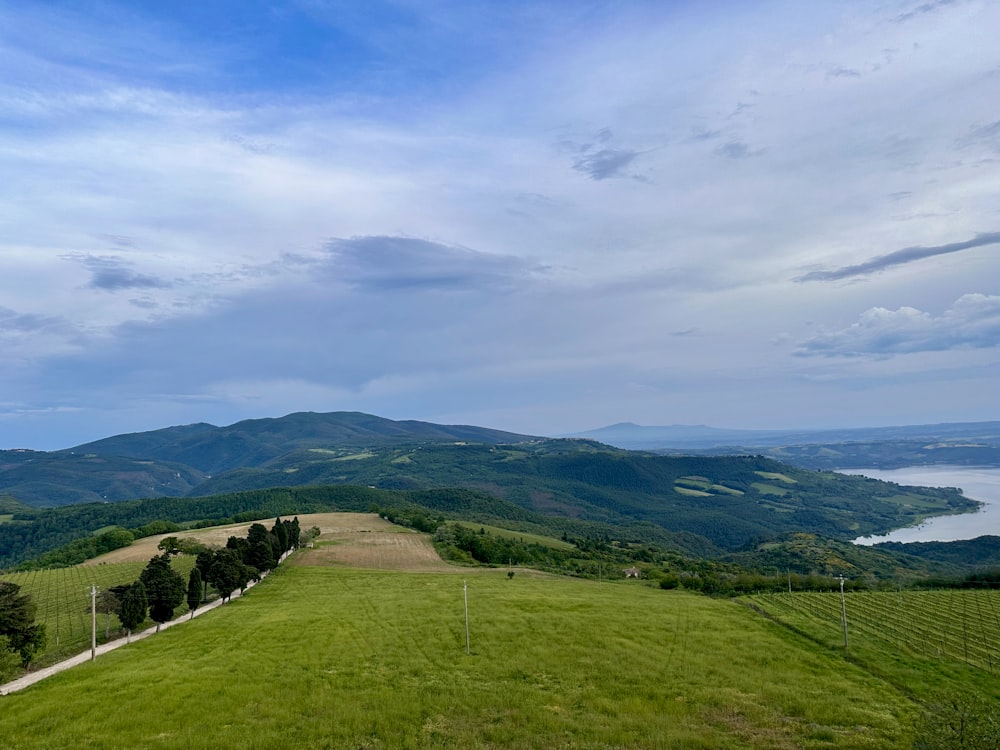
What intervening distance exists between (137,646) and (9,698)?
13929 mm

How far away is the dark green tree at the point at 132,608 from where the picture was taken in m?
52.2

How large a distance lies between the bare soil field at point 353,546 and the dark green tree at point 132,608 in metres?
45.8

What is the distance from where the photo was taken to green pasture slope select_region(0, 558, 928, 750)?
2870cm

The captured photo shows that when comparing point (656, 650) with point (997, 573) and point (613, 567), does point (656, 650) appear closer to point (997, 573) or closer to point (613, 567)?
point (613, 567)

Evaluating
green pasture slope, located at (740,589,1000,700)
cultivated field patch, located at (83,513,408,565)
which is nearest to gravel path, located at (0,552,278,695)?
green pasture slope, located at (740,589,1000,700)

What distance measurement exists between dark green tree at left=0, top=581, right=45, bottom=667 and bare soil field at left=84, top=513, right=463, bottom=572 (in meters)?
56.5

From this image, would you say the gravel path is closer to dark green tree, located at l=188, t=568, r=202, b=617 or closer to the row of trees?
the row of trees

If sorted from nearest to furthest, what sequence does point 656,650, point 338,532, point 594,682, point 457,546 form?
point 594,682 < point 656,650 < point 457,546 < point 338,532

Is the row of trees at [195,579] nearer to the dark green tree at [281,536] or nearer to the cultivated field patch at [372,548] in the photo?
the dark green tree at [281,536]

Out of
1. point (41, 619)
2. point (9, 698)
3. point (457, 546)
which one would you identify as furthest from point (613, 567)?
point (9, 698)

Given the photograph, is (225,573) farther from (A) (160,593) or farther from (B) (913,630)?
(B) (913,630)

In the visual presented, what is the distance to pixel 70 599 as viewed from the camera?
3009 inches

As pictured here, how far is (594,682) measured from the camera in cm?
3716

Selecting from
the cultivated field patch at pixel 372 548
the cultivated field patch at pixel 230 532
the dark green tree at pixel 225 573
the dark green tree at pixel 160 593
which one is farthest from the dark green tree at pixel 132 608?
the cultivated field patch at pixel 230 532
